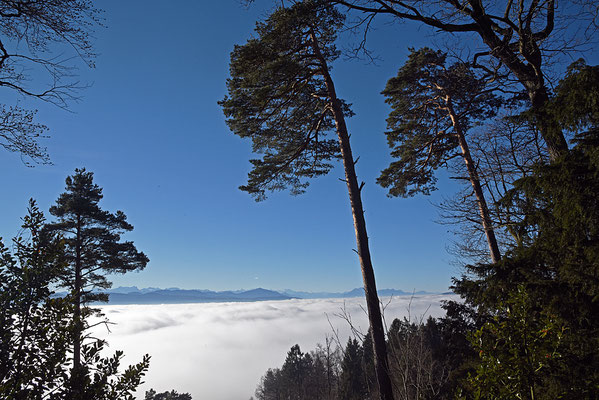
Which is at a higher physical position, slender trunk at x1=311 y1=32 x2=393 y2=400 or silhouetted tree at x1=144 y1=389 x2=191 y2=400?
slender trunk at x1=311 y1=32 x2=393 y2=400

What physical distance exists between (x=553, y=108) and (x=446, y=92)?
645 centimetres

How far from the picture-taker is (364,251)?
19.5 ft

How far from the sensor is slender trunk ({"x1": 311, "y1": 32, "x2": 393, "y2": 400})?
5.06 m

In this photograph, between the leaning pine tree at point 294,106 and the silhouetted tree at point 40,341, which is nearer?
the silhouetted tree at point 40,341

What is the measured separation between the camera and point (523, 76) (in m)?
3.83

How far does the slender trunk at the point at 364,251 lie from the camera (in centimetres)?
506

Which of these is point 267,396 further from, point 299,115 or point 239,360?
point 239,360

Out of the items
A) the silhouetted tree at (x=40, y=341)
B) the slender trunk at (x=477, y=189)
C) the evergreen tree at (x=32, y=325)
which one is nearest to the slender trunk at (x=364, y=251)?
the slender trunk at (x=477, y=189)

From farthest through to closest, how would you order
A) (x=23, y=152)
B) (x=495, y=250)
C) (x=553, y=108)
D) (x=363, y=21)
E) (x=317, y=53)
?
1. (x=495, y=250)
2. (x=317, y=53)
3. (x=363, y=21)
4. (x=23, y=152)
5. (x=553, y=108)

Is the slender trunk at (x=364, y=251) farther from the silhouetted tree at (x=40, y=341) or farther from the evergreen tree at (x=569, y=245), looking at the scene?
the silhouetted tree at (x=40, y=341)

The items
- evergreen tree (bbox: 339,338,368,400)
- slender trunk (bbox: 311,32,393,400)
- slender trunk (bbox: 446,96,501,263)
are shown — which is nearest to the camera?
slender trunk (bbox: 311,32,393,400)

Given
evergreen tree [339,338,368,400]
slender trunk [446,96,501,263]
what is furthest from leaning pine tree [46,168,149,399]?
evergreen tree [339,338,368,400]

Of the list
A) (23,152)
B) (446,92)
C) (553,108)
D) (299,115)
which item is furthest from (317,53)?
(23,152)

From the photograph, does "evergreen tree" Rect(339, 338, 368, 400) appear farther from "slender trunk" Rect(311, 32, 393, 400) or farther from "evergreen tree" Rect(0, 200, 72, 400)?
"evergreen tree" Rect(0, 200, 72, 400)
